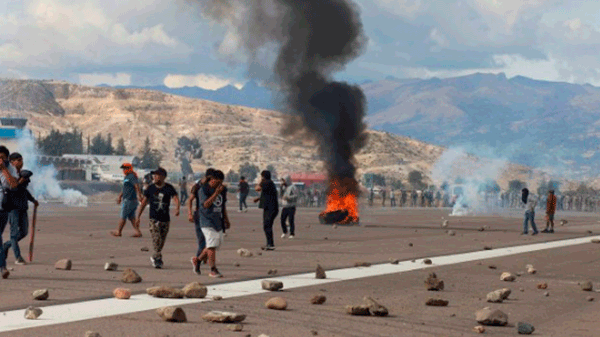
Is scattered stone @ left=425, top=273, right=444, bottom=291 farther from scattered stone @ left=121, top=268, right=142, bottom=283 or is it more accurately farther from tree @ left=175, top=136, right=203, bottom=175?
tree @ left=175, top=136, right=203, bottom=175

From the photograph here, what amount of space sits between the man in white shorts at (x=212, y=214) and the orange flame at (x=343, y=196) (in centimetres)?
2471

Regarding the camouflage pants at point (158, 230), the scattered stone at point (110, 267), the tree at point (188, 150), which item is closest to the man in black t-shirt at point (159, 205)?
the camouflage pants at point (158, 230)

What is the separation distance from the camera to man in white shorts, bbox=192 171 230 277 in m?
17.6

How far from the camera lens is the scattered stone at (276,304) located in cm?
1396

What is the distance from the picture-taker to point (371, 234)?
34844 millimetres

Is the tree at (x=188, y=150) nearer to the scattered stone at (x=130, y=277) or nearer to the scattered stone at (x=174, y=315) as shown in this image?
the scattered stone at (x=130, y=277)

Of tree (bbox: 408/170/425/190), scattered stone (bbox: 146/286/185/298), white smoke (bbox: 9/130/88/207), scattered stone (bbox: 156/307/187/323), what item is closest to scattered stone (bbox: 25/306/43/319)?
scattered stone (bbox: 156/307/187/323)

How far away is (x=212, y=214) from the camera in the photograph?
17609mm

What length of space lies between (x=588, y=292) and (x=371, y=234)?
1712 cm

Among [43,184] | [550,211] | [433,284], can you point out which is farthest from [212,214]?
[43,184]

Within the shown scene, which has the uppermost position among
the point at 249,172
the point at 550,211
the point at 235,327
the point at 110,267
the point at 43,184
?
the point at 249,172

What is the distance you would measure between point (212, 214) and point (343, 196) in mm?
25560

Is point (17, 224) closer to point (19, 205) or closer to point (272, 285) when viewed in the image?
point (19, 205)

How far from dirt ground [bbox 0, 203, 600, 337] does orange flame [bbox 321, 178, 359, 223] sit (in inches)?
407
